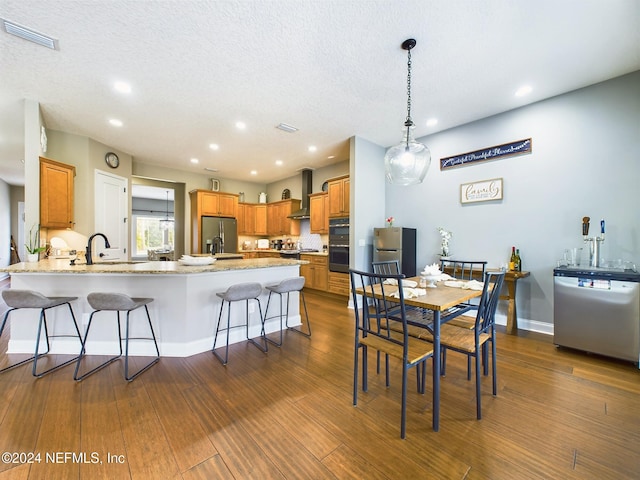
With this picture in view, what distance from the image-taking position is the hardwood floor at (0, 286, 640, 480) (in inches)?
55.7

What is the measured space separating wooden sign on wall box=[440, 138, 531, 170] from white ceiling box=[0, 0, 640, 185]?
1.67 ft

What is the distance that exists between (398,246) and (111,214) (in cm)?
556

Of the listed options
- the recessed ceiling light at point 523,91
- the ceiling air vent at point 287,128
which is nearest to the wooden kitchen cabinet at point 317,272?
the ceiling air vent at point 287,128

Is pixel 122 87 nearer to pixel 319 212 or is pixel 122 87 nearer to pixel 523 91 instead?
pixel 319 212

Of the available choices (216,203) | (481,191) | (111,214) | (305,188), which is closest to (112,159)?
(111,214)

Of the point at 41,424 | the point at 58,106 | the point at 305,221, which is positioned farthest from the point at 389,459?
the point at 305,221

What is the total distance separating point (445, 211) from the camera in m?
4.34

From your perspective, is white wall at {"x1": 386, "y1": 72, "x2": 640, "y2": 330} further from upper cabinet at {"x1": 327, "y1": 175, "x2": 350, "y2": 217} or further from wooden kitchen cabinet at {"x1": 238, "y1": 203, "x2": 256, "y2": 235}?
wooden kitchen cabinet at {"x1": 238, "y1": 203, "x2": 256, "y2": 235}

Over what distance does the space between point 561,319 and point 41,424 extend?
4.77 metres

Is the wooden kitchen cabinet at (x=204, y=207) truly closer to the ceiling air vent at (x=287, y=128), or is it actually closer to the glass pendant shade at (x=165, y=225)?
the ceiling air vent at (x=287, y=128)

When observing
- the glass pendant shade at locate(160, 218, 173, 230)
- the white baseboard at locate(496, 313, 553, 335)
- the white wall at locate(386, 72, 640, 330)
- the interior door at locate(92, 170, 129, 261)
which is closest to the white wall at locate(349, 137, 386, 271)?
the white wall at locate(386, 72, 640, 330)

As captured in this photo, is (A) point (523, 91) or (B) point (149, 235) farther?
(B) point (149, 235)

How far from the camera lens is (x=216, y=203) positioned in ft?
22.8

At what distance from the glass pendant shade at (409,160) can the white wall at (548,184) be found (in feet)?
6.60
